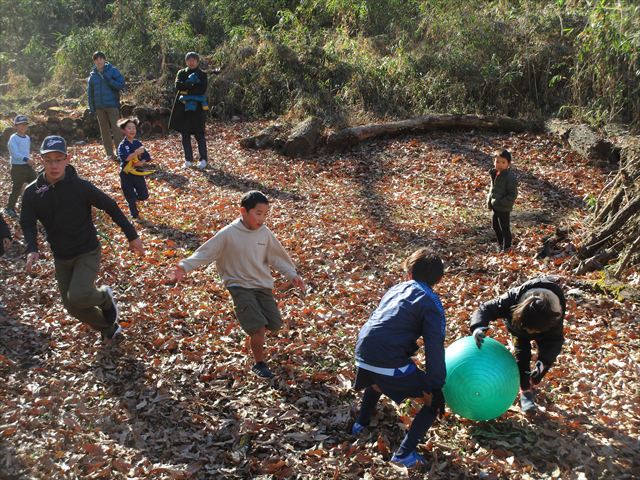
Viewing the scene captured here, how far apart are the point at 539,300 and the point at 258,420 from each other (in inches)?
99.3

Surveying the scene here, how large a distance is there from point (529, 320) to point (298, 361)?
2451 mm

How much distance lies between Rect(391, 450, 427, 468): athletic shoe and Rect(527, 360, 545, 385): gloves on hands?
1.27m

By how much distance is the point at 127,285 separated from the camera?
25.6ft

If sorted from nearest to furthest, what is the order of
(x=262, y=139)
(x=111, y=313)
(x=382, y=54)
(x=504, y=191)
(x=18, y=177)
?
(x=111, y=313) < (x=504, y=191) < (x=18, y=177) < (x=262, y=139) < (x=382, y=54)

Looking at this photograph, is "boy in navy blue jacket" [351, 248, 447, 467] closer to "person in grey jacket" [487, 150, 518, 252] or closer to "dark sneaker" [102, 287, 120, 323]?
"dark sneaker" [102, 287, 120, 323]

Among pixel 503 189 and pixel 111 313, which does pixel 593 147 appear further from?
pixel 111 313

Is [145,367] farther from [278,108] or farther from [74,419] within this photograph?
[278,108]

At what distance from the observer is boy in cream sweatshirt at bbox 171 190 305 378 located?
5.18m

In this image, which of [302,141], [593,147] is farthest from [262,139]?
[593,147]

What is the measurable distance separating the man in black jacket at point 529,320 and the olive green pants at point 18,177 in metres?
8.49

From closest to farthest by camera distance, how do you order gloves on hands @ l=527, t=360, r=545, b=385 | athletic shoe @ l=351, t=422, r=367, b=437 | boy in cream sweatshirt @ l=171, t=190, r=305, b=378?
athletic shoe @ l=351, t=422, r=367, b=437 → gloves on hands @ l=527, t=360, r=545, b=385 → boy in cream sweatshirt @ l=171, t=190, r=305, b=378

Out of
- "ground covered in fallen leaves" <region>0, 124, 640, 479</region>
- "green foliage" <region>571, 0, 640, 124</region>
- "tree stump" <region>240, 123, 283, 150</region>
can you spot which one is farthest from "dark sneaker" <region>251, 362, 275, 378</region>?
"green foliage" <region>571, 0, 640, 124</region>

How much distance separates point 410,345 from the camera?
421 centimetres

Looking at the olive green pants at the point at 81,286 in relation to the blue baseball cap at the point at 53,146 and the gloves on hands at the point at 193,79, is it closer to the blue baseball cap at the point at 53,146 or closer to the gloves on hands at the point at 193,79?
the blue baseball cap at the point at 53,146
